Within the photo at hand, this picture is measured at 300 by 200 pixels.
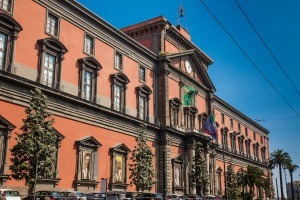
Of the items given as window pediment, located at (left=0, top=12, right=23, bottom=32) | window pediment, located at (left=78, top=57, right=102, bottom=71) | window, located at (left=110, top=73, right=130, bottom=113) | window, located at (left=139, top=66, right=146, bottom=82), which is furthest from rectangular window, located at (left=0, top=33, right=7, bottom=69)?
window, located at (left=139, top=66, right=146, bottom=82)

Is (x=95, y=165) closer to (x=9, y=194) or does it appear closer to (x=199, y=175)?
(x=9, y=194)

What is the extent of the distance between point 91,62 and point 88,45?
174 centimetres

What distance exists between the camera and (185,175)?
155 feet

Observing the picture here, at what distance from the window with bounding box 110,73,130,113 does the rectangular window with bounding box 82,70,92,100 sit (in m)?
3.22

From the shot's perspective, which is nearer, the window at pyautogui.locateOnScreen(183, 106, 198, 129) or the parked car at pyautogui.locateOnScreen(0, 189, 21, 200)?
the parked car at pyautogui.locateOnScreen(0, 189, 21, 200)

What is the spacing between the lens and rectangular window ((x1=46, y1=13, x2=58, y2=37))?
3192 centimetres

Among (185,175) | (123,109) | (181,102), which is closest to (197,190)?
(185,175)

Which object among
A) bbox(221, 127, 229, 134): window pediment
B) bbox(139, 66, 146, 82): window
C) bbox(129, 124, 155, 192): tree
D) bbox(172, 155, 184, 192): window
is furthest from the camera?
bbox(221, 127, 229, 134): window pediment

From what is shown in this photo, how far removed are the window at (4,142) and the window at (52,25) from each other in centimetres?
926

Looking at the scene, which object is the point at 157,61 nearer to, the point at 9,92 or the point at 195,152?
the point at 195,152

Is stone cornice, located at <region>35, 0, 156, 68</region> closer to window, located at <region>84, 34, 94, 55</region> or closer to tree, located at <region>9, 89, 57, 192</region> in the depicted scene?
window, located at <region>84, 34, 94, 55</region>

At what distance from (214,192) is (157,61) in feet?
71.2

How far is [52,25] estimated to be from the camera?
32375mm

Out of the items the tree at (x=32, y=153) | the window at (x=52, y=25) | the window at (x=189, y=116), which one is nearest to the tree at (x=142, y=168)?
the tree at (x=32, y=153)
